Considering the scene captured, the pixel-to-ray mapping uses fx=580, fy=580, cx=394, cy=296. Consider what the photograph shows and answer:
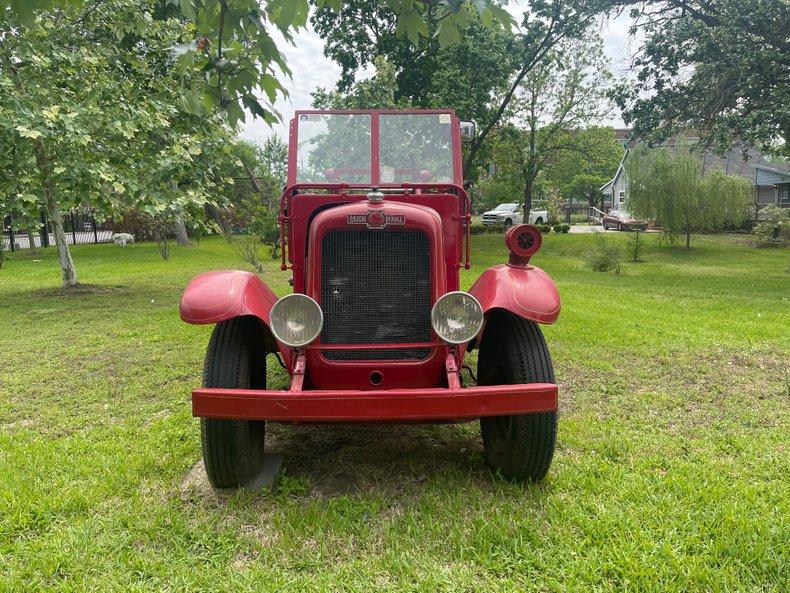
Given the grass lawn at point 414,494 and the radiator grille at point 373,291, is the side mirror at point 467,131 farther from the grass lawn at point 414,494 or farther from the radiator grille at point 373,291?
the grass lawn at point 414,494

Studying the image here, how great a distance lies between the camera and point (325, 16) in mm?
18875

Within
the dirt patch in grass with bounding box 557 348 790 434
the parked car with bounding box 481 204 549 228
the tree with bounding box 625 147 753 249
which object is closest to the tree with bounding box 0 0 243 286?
the dirt patch in grass with bounding box 557 348 790 434

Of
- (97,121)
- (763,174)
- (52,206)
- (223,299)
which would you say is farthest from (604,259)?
(763,174)

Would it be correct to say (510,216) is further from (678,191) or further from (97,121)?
(97,121)

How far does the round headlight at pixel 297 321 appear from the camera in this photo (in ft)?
9.61

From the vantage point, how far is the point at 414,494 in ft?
9.80

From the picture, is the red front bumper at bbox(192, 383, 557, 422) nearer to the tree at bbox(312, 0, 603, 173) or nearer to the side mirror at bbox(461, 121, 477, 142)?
the side mirror at bbox(461, 121, 477, 142)

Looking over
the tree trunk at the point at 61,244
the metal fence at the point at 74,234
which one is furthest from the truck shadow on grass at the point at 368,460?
the metal fence at the point at 74,234

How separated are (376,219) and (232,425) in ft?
4.21

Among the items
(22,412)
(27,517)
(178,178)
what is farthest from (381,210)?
(178,178)

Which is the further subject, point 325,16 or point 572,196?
point 572,196

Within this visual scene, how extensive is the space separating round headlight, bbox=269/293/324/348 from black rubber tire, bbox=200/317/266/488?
0.34 metres

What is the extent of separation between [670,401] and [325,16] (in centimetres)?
1808

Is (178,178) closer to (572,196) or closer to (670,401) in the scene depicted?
(670,401)
